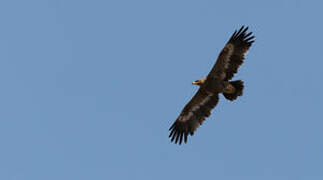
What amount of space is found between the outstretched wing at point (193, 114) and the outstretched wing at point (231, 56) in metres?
1.11

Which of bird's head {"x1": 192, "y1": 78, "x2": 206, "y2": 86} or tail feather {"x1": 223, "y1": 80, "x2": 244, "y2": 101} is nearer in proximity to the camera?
tail feather {"x1": 223, "y1": 80, "x2": 244, "y2": 101}

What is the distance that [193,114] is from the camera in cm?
2353

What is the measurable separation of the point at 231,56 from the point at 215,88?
4.21 ft

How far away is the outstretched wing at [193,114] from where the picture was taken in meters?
23.3

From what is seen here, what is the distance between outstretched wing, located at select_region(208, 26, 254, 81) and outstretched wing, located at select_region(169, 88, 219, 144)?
3.63ft

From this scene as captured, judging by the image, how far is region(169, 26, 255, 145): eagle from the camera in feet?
73.2

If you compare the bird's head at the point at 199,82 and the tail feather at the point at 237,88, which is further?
the bird's head at the point at 199,82

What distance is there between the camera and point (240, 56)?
22.3 meters

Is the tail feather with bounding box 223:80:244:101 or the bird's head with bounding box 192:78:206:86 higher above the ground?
the bird's head with bounding box 192:78:206:86

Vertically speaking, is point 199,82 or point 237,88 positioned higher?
point 199,82

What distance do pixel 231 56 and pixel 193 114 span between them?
266 centimetres

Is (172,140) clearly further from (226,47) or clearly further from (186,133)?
(226,47)

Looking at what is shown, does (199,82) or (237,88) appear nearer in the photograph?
(237,88)

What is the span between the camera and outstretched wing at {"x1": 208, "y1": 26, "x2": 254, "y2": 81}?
2227cm
